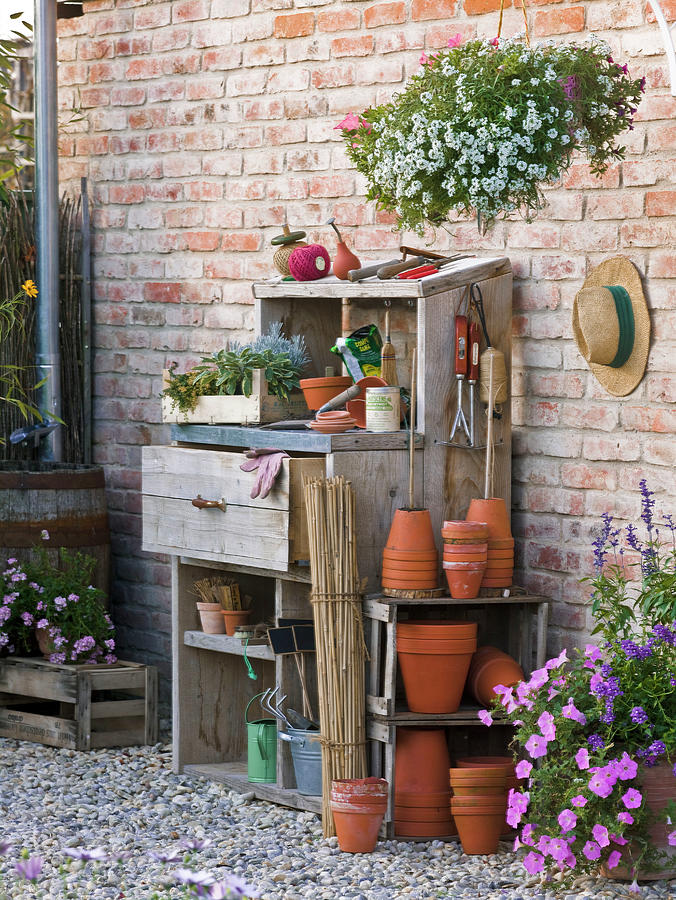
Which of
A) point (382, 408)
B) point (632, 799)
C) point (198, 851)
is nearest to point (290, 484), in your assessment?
point (382, 408)

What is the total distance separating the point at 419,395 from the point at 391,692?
30.5 inches

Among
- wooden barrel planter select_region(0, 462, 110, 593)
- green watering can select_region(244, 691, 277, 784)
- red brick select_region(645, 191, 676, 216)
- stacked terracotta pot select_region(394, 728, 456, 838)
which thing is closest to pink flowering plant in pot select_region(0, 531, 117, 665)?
wooden barrel planter select_region(0, 462, 110, 593)

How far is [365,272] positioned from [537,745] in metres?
1.41

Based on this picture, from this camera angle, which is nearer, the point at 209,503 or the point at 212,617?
the point at 209,503

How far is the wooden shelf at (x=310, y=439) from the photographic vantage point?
358cm

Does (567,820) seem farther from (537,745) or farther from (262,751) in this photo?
(262,751)

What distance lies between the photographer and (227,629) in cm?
413

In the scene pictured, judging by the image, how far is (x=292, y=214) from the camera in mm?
4535

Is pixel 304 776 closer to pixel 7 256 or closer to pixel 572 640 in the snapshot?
pixel 572 640

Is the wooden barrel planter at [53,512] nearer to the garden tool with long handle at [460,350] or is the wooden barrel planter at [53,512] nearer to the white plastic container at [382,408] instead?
the white plastic container at [382,408]

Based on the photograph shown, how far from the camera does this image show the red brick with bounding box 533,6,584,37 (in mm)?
3678

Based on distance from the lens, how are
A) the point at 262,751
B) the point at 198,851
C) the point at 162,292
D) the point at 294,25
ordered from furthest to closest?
the point at 162,292
the point at 294,25
the point at 262,751
the point at 198,851

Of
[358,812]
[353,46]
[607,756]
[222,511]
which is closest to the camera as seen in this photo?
[607,756]

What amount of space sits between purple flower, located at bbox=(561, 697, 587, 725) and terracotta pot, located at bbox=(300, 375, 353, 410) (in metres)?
1.14
